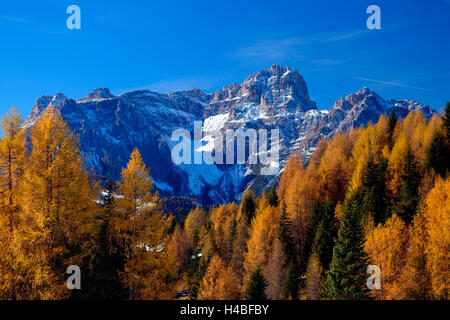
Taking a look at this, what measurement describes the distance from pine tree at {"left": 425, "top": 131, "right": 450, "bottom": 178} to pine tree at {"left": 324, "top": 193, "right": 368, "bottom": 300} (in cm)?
3099

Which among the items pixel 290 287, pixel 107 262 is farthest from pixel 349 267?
pixel 107 262

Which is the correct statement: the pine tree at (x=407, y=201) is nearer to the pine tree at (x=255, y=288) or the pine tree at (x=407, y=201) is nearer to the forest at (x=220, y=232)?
the forest at (x=220, y=232)

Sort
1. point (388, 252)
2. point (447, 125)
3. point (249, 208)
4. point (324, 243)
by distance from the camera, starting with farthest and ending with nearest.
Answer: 1. point (249, 208)
2. point (447, 125)
3. point (324, 243)
4. point (388, 252)

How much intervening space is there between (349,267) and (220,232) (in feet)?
153

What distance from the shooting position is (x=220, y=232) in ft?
261

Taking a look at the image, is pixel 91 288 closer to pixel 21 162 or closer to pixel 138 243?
pixel 138 243

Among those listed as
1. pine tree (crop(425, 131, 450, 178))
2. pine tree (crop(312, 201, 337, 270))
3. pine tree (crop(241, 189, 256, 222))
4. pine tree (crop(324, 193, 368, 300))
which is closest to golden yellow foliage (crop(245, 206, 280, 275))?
pine tree (crop(312, 201, 337, 270))

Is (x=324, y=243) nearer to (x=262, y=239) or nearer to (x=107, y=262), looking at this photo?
(x=262, y=239)

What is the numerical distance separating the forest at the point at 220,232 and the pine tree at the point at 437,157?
7.2 inches

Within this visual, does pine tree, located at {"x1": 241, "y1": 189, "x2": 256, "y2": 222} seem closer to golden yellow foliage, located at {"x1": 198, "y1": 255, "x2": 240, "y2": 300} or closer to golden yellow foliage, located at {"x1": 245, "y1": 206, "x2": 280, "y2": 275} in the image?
golden yellow foliage, located at {"x1": 245, "y1": 206, "x2": 280, "y2": 275}

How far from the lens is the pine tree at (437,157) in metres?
58.7

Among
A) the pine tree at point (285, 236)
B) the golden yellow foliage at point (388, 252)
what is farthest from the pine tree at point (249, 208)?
the golden yellow foliage at point (388, 252)
